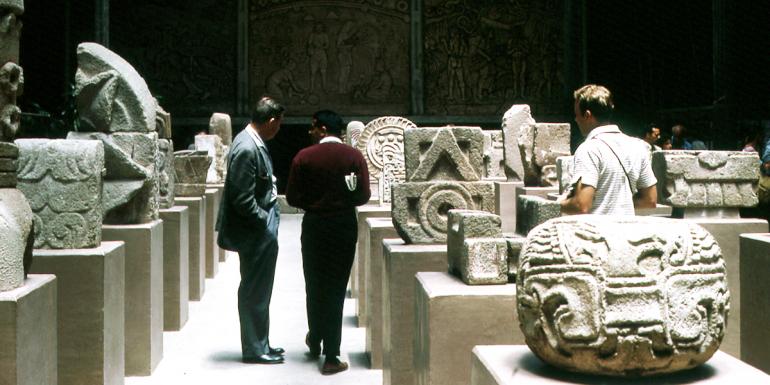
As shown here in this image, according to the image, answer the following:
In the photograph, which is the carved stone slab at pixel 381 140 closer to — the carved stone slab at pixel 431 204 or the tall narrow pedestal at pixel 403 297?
the carved stone slab at pixel 431 204

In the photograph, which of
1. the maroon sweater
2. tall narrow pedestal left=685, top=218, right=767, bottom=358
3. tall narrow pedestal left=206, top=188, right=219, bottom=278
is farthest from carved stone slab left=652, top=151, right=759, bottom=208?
tall narrow pedestal left=206, top=188, right=219, bottom=278

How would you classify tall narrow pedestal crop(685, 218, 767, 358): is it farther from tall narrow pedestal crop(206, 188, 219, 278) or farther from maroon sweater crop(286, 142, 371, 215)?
tall narrow pedestal crop(206, 188, 219, 278)

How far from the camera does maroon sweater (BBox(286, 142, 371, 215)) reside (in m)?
7.05

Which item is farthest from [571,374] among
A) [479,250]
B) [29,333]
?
[29,333]

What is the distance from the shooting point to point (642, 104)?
828 inches

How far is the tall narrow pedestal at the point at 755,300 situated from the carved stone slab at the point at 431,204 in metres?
1.45

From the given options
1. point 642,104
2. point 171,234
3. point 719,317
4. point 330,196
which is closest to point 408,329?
point 330,196

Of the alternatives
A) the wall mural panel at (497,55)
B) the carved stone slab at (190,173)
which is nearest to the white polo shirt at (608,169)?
the carved stone slab at (190,173)

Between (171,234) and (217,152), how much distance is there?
22.6 feet

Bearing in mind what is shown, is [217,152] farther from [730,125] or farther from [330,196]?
[330,196]

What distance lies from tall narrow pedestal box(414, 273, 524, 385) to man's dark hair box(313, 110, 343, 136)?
10.6 ft

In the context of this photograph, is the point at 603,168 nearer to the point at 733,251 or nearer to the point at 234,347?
the point at 733,251

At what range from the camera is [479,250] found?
4.38 metres

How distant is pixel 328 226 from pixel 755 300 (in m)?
2.85
